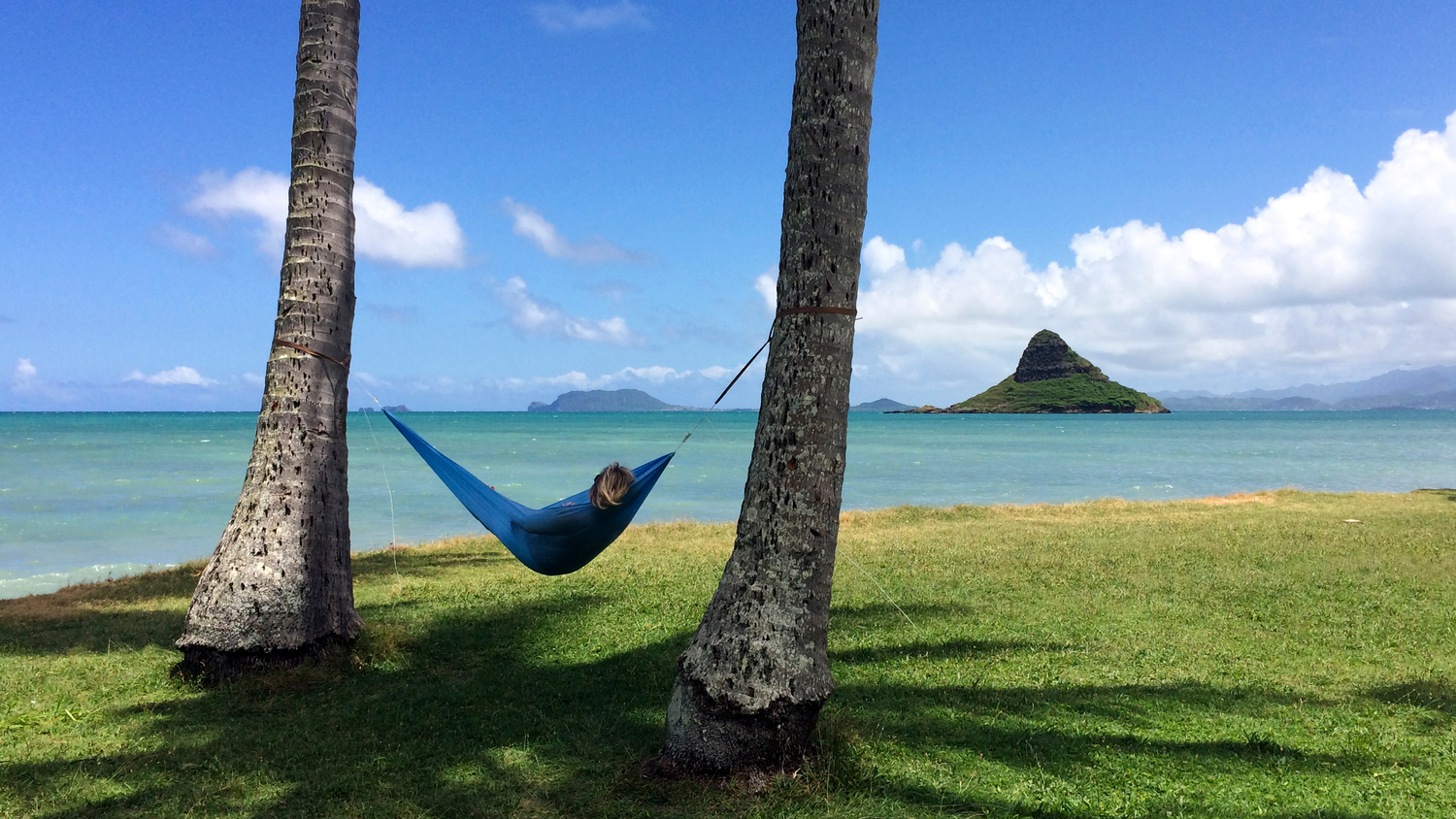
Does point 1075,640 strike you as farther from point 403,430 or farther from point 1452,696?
point 403,430

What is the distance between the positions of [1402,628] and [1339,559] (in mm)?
2634

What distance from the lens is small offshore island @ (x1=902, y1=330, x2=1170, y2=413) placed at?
339 ft

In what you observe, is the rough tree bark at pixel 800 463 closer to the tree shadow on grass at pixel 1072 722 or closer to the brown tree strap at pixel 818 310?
the brown tree strap at pixel 818 310

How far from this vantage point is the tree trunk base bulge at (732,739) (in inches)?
121

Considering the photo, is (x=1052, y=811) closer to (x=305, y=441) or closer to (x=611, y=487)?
(x=611, y=487)

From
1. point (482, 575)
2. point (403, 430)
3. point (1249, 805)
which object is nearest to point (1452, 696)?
point (1249, 805)

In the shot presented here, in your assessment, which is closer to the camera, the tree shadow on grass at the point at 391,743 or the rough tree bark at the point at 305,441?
the tree shadow on grass at the point at 391,743

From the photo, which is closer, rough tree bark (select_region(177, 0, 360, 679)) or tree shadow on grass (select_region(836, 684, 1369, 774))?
tree shadow on grass (select_region(836, 684, 1369, 774))

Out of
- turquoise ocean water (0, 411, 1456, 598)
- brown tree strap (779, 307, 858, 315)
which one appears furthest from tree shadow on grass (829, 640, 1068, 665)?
turquoise ocean water (0, 411, 1456, 598)

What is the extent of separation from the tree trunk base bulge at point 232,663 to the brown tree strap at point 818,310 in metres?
3.31

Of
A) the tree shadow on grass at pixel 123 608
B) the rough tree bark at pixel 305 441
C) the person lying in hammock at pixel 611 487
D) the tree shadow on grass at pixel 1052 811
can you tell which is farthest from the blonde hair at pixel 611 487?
the tree shadow on grass at pixel 123 608

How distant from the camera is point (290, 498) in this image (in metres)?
4.57

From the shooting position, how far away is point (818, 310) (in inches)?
125

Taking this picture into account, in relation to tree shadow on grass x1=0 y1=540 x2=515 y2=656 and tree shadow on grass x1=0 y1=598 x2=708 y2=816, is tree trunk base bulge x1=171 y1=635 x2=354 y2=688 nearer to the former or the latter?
tree shadow on grass x1=0 y1=598 x2=708 y2=816
